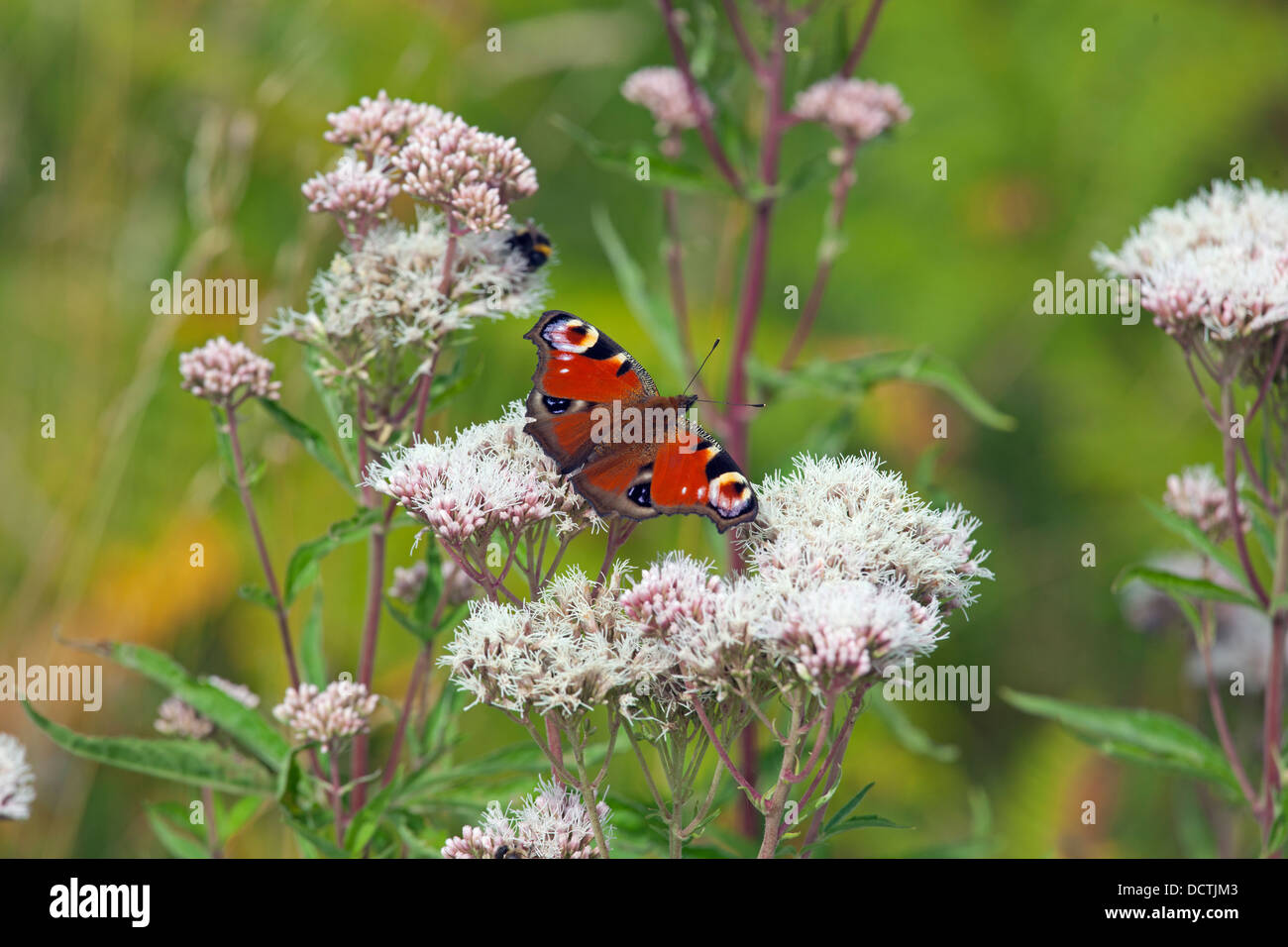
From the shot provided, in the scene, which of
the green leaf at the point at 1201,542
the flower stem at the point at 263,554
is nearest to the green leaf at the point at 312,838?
the flower stem at the point at 263,554

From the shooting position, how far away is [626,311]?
4.85 metres

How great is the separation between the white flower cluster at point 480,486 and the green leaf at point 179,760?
2.19 ft

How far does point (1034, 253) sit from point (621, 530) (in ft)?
12.9

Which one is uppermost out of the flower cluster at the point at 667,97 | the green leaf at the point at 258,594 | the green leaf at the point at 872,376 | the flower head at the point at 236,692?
the flower cluster at the point at 667,97

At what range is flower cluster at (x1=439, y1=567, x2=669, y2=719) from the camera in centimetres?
178

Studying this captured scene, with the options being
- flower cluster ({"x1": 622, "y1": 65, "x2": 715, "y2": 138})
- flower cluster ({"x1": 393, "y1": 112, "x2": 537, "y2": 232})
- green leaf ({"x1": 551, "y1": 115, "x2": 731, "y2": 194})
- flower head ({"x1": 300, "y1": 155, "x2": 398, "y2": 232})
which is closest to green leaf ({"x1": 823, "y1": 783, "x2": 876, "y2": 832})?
flower cluster ({"x1": 393, "y1": 112, "x2": 537, "y2": 232})

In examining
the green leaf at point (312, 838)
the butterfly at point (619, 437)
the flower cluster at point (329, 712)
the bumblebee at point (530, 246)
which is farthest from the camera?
the bumblebee at point (530, 246)

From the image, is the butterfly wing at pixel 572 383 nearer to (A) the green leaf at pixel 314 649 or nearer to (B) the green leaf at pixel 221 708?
(A) the green leaf at pixel 314 649

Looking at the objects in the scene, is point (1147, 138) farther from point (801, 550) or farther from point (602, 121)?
point (801, 550)

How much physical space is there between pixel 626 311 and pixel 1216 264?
8.94 ft

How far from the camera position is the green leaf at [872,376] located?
274 centimetres

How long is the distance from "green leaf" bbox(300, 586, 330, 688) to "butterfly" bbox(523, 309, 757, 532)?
0.79m

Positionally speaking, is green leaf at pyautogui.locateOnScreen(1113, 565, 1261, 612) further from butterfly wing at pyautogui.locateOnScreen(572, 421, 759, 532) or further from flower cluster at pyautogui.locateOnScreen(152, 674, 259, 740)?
flower cluster at pyautogui.locateOnScreen(152, 674, 259, 740)

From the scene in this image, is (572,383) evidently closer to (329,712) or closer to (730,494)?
(730,494)
